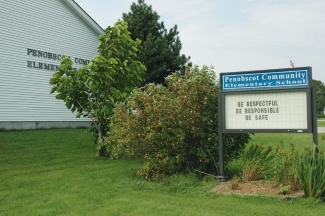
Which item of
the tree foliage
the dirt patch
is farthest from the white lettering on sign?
the dirt patch

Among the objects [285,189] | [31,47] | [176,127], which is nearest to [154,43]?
[31,47]

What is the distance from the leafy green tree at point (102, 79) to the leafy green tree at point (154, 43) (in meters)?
16.9

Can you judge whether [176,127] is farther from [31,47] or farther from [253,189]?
[31,47]

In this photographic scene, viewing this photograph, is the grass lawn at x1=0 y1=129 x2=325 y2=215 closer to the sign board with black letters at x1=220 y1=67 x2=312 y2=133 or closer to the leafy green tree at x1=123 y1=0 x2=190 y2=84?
the sign board with black letters at x1=220 y1=67 x2=312 y2=133

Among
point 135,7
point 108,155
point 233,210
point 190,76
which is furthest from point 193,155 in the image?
point 135,7

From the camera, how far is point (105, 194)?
8203 mm

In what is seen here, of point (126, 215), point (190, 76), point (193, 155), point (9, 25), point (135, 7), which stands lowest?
point (126, 215)

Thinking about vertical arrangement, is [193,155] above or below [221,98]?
below

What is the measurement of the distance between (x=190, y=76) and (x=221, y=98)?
44.1 inches

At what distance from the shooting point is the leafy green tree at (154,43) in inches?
1217

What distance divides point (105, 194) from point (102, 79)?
5441 mm

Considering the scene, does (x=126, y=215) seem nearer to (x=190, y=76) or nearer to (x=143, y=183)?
(x=143, y=183)

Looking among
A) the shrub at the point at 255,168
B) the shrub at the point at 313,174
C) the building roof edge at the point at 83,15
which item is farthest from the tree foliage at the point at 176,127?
the building roof edge at the point at 83,15

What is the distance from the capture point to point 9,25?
22484 millimetres
